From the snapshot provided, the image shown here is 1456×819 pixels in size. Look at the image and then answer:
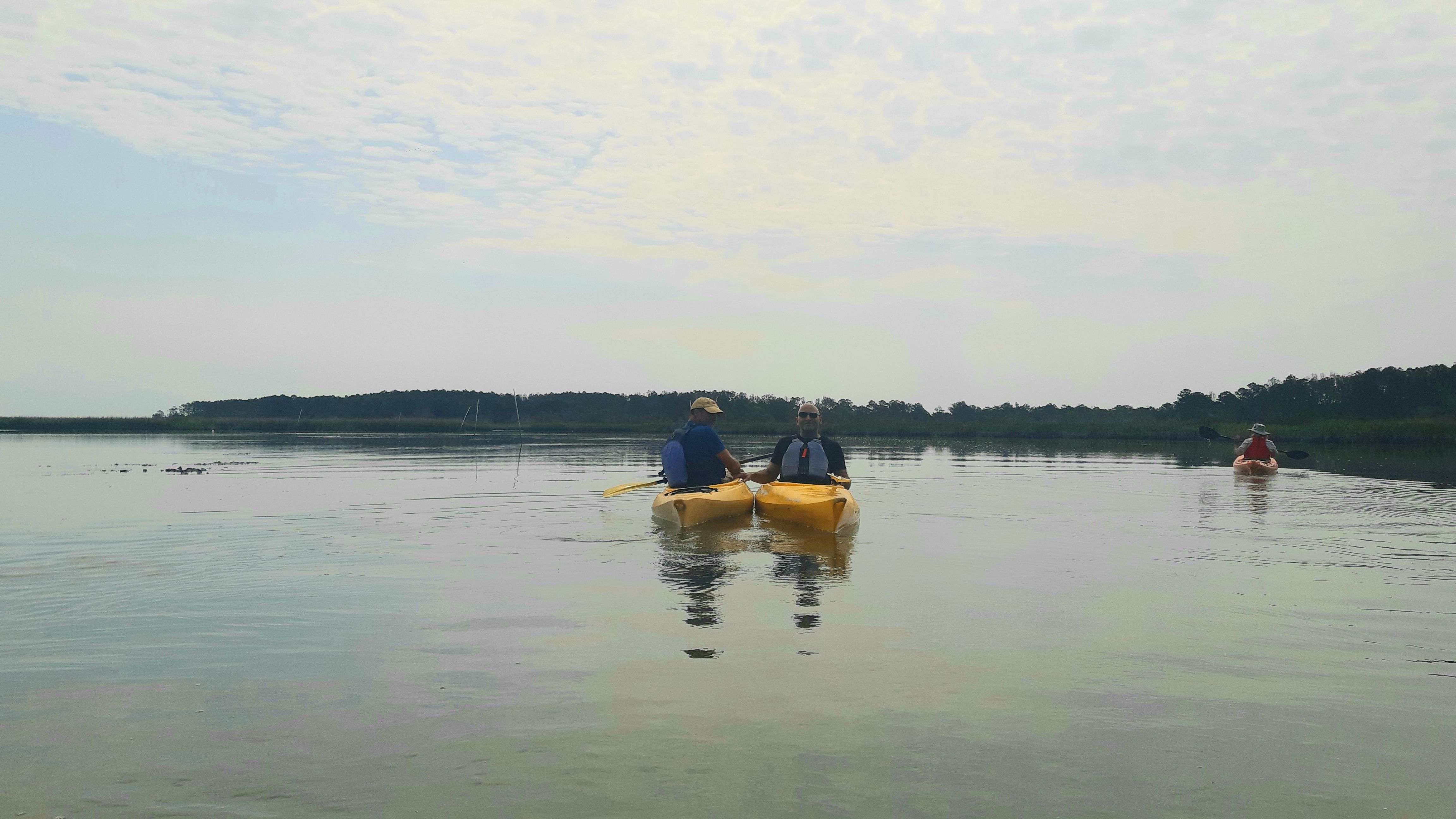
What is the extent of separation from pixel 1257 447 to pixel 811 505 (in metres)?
20.0

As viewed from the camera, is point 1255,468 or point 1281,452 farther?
point 1281,452

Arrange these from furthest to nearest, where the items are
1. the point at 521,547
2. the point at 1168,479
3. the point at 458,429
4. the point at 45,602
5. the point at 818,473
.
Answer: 1. the point at 458,429
2. the point at 1168,479
3. the point at 818,473
4. the point at 521,547
5. the point at 45,602

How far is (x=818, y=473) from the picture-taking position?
14273 mm

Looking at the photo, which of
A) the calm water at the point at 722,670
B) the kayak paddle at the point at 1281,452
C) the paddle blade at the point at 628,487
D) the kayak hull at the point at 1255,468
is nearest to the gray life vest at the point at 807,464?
the calm water at the point at 722,670

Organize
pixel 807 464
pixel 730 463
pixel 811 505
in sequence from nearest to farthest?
pixel 811 505
pixel 730 463
pixel 807 464

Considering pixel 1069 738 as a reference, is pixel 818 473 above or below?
above

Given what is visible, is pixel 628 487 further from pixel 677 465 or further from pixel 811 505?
pixel 811 505

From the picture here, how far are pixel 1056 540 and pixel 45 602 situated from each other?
452 inches

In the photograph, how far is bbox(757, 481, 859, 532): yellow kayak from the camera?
1262 cm

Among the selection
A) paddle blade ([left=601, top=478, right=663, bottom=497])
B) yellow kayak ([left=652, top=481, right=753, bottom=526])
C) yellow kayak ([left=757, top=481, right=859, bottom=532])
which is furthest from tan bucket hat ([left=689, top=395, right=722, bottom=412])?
paddle blade ([left=601, top=478, right=663, bottom=497])

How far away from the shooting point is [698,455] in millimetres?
14320

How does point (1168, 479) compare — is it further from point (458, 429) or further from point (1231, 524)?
point (458, 429)

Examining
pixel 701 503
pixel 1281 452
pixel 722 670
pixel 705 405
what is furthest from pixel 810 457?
pixel 1281 452

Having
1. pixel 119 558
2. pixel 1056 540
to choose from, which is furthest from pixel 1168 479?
pixel 119 558
